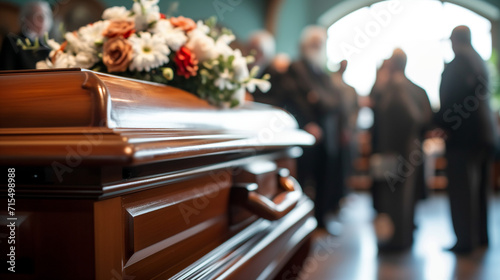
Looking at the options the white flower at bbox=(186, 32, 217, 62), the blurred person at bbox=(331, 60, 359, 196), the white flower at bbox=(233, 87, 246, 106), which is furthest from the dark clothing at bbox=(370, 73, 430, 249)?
the white flower at bbox=(186, 32, 217, 62)

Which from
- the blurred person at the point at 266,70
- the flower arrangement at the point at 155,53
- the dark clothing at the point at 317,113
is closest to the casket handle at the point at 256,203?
the flower arrangement at the point at 155,53

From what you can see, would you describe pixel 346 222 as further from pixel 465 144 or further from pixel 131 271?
pixel 131 271

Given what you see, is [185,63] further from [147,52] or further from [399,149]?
[399,149]

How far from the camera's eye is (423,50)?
870 cm

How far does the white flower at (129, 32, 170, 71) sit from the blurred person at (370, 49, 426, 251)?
2.90 meters

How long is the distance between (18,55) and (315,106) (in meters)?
3.99

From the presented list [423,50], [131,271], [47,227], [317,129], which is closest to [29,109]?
[47,227]

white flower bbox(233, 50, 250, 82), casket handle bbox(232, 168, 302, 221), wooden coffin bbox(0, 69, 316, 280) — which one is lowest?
casket handle bbox(232, 168, 302, 221)

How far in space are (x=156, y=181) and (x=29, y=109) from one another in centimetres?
27

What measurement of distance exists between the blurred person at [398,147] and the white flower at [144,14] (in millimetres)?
2877

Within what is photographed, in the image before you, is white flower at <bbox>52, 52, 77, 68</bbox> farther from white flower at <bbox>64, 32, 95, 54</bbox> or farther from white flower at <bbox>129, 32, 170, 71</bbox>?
white flower at <bbox>129, 32, 170, 71</bbox>

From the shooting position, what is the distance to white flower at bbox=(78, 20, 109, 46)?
146 cm

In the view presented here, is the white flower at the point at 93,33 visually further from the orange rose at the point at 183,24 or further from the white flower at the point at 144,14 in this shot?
the orange rose at the point at 183,24

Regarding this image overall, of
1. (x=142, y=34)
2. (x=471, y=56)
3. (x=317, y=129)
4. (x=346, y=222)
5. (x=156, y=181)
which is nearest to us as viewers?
(x=156, y=181)
